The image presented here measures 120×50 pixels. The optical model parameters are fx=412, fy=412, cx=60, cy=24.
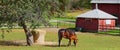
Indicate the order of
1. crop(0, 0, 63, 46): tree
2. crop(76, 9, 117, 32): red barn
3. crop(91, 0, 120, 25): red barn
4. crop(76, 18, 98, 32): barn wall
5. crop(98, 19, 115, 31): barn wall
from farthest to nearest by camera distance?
crop(91, 0, 120, 25): red barn
crop(76, 18, 98, 32): barn wall
crop(76, 9, 117, 32): red barn
crop(98, 19, 115, 31): barn wall
crop(0, 0, 63, 46): tree

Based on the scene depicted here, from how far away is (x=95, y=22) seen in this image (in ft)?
199

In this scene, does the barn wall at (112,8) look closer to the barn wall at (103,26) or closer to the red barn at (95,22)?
the red barn at (95,22)

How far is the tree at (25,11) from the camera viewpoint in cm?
3148

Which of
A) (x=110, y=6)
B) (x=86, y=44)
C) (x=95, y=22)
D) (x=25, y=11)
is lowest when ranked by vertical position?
(x=95, y=22)

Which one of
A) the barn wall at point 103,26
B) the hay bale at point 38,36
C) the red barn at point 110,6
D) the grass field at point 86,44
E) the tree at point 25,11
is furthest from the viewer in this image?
the red barn at point 110,6

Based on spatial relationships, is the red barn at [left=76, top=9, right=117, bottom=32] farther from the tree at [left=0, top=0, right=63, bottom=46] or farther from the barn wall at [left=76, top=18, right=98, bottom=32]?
the tree at [left=0, top=0, right=63, bottom=46]

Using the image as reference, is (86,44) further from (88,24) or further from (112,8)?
(112,8)

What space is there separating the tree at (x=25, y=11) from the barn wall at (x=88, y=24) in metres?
26.7

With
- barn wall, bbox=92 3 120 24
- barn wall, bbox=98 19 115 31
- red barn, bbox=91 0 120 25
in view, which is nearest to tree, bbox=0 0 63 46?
barn wall, bbox=98 19 115 31

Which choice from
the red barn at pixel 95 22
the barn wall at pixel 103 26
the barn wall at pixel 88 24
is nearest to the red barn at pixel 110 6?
the red barn at pixel 95 22

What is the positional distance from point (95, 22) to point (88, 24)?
1.07m

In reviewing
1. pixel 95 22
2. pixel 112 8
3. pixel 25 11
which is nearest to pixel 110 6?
pixel 112 8

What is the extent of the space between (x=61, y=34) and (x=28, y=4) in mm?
3594

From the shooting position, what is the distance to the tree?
3148 cm
